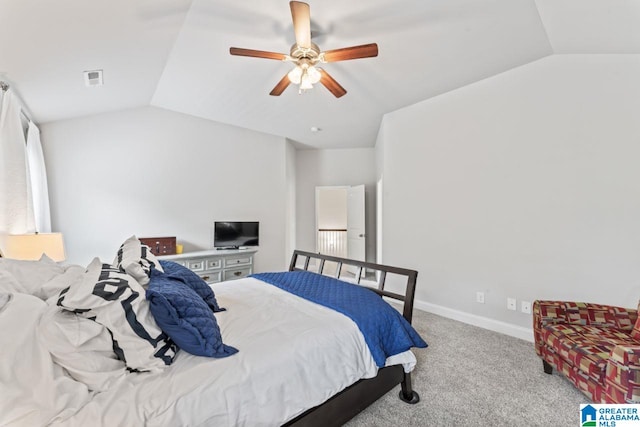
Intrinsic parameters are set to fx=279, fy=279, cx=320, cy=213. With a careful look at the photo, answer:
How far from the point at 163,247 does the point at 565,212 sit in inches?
182

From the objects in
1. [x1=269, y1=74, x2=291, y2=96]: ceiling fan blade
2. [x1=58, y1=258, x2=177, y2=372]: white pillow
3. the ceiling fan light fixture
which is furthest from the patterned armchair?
[x1=269, y1=74, x2=291, y2=96]: ceiling fan blade

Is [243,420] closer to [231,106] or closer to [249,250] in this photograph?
[249,250]

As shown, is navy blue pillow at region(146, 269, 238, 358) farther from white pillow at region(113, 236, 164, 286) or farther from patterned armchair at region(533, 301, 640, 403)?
patterned armchair at region(533, 301, 640, 403)

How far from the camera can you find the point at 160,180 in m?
4.14

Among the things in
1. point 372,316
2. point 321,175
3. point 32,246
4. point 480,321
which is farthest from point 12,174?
point 480,321

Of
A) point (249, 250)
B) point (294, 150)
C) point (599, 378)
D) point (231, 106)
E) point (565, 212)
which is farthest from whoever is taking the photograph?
point (294, 150)

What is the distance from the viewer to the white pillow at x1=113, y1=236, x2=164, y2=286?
4.81 feet

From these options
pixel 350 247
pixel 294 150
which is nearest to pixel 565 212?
pixel 350 247

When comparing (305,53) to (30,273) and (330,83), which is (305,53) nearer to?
(330,83)

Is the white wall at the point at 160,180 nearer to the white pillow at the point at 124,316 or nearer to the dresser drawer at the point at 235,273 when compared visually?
the dresser drawer at the point at 235,273

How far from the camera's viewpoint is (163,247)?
3.86 m

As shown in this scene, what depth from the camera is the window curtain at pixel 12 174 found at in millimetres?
2309

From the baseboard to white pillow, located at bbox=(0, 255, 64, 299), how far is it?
3541 mm

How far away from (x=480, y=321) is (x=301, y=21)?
3.34 m
